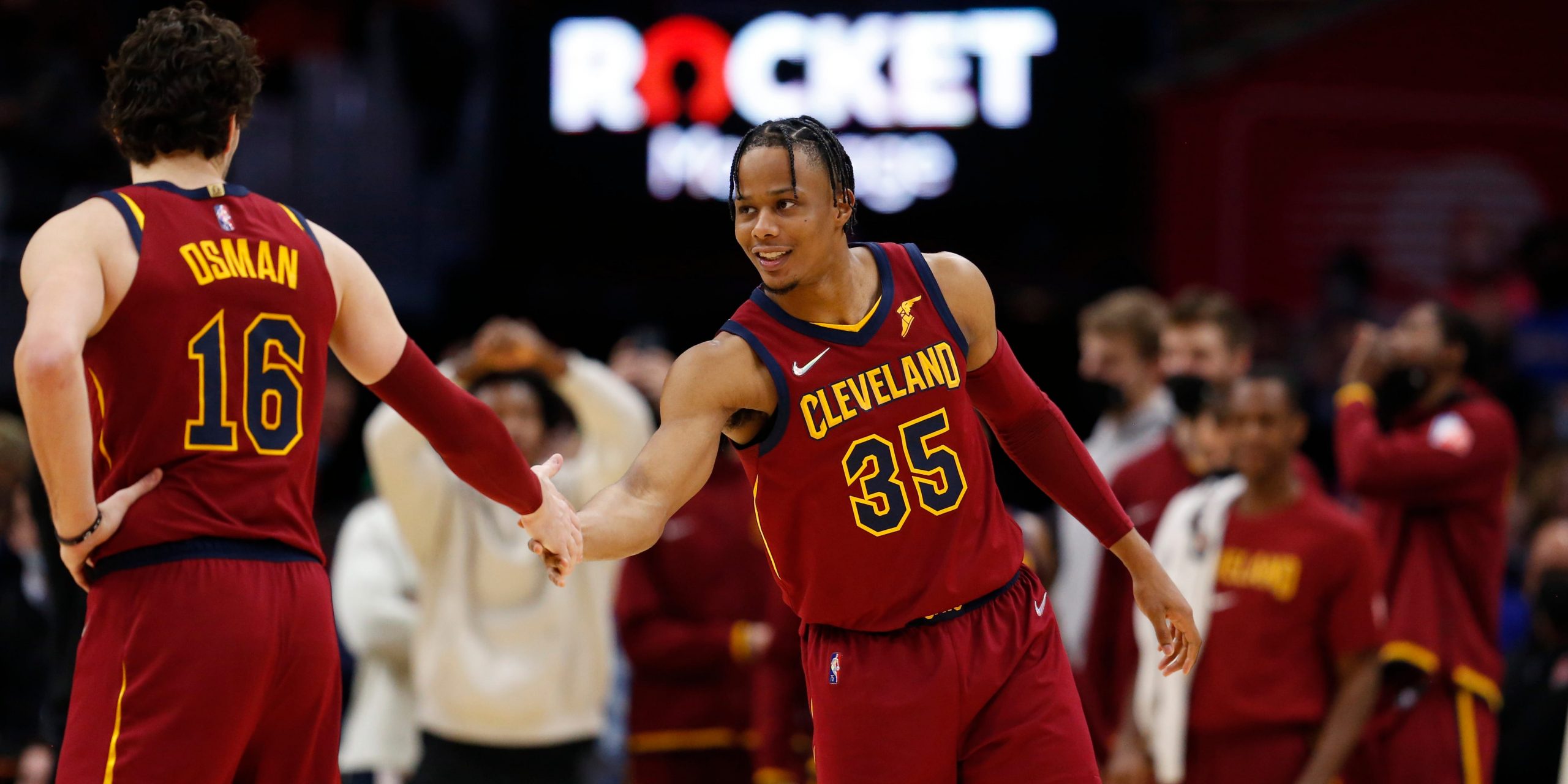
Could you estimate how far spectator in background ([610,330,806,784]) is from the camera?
6996 millimetres

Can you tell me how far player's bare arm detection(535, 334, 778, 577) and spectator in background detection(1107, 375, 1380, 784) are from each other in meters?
2.31

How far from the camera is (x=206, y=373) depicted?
12.0 ft

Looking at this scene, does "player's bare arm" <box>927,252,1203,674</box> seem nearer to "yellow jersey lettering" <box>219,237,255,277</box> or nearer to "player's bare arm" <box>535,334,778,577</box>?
"player's bare arm" <box>535,334,778,577</box>

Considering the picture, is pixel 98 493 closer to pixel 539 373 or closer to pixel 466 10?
pixel 539 373

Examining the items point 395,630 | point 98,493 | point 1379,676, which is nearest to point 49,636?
point 395,630

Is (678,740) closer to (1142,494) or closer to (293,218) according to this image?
(1142,494)

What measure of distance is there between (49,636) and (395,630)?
4.53 ft

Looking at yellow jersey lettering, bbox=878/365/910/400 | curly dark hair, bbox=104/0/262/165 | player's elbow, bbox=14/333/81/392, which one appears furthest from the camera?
yellow jersey lettering, bbox=878/365/910/400

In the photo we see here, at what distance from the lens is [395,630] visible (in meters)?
6.86

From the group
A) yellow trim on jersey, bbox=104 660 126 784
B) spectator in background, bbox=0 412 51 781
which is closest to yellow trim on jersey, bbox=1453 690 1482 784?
yellow trim on jersey, bbox=104 660 126 784

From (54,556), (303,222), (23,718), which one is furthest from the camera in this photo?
(23,718)

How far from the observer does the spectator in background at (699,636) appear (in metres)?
7.00

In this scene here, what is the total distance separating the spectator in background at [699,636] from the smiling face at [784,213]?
312cm

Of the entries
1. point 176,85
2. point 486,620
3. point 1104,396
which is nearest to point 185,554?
point 176,85
